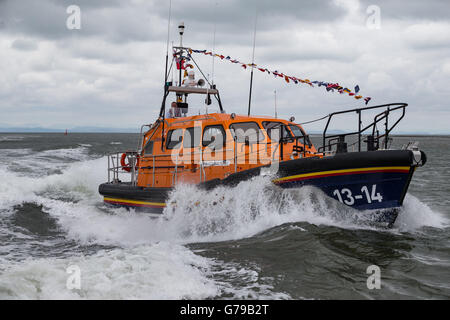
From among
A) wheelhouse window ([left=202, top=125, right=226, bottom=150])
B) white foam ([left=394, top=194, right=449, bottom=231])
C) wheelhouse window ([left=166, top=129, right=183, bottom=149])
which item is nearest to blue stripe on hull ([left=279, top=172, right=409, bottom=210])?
white foam ([left=394, top=194, right=449, bottom=231])

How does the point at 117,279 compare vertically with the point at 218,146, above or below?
below

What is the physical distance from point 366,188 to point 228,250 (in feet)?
7.62

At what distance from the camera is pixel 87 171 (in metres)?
16.0

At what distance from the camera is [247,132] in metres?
7.61

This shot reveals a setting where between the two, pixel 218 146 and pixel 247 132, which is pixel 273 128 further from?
pixel 218 146

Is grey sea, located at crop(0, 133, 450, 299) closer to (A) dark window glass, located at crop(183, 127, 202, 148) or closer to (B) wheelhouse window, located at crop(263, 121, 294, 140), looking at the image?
(A) dark window glass, located at crop(183, 127, 202, 148)

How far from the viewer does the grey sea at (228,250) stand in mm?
4203

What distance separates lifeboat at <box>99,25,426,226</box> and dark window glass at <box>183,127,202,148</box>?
0.04 feet

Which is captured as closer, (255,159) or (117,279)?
(117,279)

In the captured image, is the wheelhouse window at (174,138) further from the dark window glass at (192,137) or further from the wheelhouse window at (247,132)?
the wheelhouse window at (247,132)

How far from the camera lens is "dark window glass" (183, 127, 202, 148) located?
7.84 metres

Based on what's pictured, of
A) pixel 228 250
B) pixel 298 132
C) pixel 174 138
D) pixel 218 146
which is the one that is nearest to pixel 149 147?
pixel 174 138

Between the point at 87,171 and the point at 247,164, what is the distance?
10.7m
